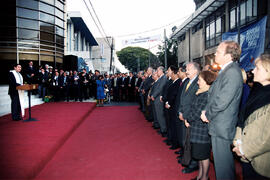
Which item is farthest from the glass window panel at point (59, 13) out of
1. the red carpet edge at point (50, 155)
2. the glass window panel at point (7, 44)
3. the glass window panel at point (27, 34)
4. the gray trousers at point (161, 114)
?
the gray trousers at point (161, 114)

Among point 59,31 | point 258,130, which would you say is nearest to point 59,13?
point 59,31

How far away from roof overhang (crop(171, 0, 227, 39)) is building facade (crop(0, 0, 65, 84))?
10.9 meters

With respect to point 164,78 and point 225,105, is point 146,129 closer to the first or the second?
point 164,78

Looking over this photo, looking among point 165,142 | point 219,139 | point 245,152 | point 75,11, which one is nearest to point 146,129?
point 165,142

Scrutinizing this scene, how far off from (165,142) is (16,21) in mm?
12613

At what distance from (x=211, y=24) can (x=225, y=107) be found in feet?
52.3

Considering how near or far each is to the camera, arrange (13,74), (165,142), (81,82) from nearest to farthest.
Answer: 1. (165,142)
2. (13,74)
3. (81,82)

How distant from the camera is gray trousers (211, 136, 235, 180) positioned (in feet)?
8.04

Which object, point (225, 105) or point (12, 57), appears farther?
point (12, 57)

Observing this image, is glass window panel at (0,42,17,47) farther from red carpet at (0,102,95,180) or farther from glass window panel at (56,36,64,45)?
red carpet at (0,102,95,180)

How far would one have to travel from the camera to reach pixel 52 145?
13.6 feet

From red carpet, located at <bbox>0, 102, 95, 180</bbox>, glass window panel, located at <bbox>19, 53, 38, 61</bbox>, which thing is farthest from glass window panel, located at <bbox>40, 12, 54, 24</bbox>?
red carpet, located at <bbox>0, 102, 95, 180</bbox>

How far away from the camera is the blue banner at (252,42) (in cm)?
740

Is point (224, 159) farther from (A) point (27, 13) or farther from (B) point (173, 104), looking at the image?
(A) point (27, 13)
